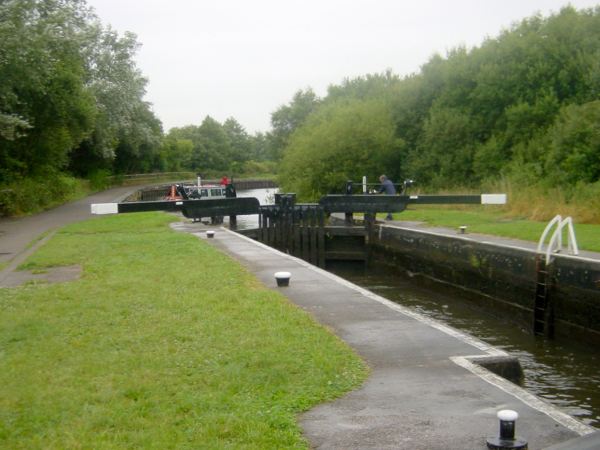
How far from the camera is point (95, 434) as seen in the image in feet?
15.7

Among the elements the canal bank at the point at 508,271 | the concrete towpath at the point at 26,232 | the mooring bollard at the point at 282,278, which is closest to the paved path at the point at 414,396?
the mooring bollard at the point at 282,278

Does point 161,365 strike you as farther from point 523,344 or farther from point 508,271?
point 508,271

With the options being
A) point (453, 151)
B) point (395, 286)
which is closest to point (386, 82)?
point (453, 151)

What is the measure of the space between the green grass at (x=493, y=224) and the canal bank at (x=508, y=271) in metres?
0.59

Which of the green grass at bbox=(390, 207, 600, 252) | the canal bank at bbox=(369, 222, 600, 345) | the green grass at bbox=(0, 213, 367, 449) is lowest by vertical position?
the canal bank at bbox=(369, 222, 600, 345)

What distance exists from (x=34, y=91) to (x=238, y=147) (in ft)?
307

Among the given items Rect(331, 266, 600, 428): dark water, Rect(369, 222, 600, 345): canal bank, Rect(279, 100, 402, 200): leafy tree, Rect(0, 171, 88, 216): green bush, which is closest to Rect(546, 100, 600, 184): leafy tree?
Rect(369, 222, 600, 345): canal bank

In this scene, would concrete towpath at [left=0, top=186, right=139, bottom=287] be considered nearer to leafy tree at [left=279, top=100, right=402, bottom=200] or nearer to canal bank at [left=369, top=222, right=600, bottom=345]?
canal bank at [left=369, top=222, right=600, bottom=345]

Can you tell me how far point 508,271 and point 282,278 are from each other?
5.68 metres

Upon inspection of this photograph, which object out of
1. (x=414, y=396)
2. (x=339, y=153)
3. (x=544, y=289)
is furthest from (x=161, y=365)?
Result: (x=339, y=153)

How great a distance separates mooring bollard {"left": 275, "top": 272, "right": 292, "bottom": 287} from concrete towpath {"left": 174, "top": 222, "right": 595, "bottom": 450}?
1680 mm

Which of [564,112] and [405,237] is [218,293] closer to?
[405,237]

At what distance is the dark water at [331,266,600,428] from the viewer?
8.72 m

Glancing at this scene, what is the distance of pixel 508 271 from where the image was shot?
14.3 metres
